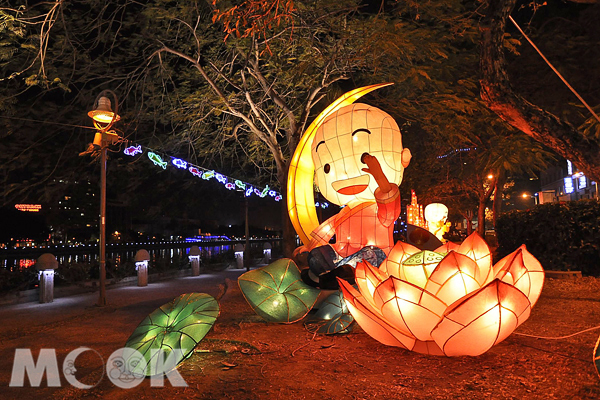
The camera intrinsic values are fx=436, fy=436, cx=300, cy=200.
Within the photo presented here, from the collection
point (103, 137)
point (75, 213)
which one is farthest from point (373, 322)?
point (75, 213)

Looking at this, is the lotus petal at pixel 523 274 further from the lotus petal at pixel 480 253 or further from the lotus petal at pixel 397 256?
the lotus petal at pixel 397 256

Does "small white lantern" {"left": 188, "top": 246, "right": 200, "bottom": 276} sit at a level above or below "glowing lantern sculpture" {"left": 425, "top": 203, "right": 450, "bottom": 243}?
below

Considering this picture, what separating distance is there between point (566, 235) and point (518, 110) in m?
8.19

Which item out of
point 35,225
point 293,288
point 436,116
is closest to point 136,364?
point 293,288

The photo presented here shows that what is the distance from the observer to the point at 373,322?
169 inches

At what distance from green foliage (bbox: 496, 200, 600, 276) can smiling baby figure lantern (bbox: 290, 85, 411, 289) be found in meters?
6.67

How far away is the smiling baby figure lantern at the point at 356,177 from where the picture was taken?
6.48 metres

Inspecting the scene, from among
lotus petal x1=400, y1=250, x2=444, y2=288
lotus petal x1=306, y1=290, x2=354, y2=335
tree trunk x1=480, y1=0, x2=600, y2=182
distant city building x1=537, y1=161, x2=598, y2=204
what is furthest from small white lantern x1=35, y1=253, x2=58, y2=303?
distant city building x1=537, y1=161, x2=598, y2=204

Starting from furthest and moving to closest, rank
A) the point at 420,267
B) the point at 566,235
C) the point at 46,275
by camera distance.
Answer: the point at 566,235 < the point at 46,275 < the point at 420,267

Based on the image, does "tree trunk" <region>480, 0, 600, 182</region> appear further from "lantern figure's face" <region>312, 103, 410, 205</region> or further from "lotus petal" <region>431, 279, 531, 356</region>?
"lantern figure's face" <region>312, 103, 410, 205</region>

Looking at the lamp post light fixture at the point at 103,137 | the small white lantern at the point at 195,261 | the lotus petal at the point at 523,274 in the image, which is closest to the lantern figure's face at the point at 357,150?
the lotus petal at the point at 523,274

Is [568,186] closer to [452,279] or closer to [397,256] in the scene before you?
[397,256]

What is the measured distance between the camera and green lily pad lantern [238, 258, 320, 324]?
5957mm

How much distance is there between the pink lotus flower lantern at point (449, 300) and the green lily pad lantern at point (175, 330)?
1461mm
